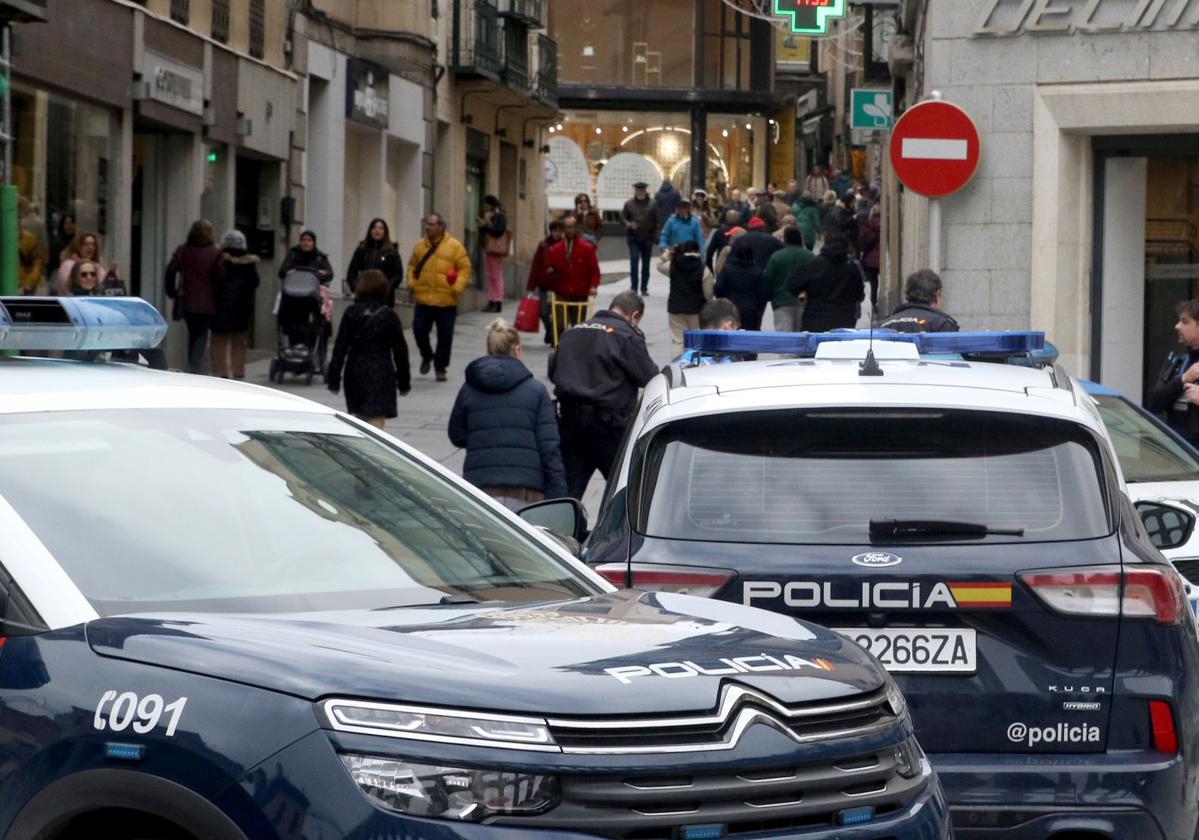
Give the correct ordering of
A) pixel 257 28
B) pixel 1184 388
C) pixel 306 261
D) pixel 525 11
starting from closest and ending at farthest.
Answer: pixel 1184 388 → pixel 306 261 → pixel 257 28 → pixel 525 11

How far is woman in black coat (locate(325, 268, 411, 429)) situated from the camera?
16172 mm

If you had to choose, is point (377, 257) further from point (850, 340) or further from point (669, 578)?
point (669, 578)

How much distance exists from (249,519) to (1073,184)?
1450cm

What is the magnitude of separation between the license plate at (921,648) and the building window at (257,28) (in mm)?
23553

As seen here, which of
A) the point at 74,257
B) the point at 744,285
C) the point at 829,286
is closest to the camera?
the point at 829,286

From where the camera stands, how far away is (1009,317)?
1806cm

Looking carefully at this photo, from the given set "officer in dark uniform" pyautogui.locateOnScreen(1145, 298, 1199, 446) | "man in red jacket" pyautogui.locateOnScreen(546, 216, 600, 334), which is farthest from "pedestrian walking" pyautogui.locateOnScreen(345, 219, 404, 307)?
"officer in dark uniform" pyautogui.locateOnScreen(1145, 298, 1199, 446)

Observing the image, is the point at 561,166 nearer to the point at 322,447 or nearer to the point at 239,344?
the point at 239,344

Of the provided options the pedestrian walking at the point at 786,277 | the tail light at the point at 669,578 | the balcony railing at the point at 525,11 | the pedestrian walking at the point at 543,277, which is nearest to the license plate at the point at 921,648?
the tail light at the point at 669,578

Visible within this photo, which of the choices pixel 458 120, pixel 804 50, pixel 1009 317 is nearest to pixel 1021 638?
pixel 1009 317

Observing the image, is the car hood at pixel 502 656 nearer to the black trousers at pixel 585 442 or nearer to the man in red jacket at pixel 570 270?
the black trousers at pixel 585 442

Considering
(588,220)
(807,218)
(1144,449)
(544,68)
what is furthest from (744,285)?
(544,68)

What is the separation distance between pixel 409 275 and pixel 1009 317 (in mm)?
8526

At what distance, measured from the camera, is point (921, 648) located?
17.7 feet
